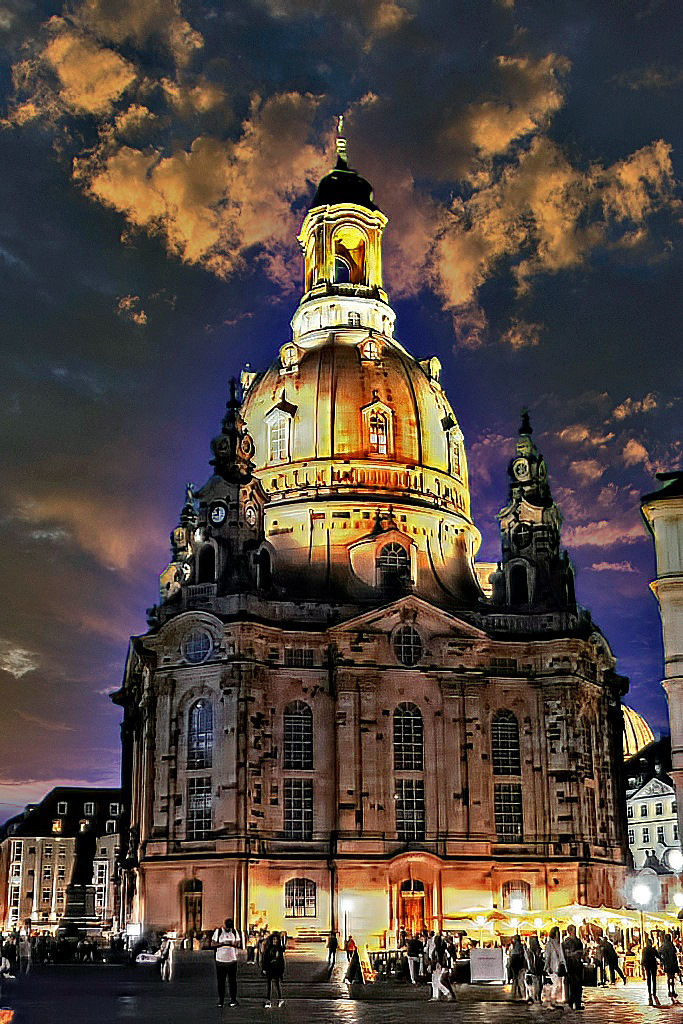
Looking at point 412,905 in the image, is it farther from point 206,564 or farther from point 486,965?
point 486,965

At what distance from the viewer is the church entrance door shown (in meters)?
72.0

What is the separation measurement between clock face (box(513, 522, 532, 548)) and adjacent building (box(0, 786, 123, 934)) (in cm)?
5310

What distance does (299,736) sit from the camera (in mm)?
75500

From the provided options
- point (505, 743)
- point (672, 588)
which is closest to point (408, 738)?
point (505, 743)

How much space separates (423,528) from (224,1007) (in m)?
49.6

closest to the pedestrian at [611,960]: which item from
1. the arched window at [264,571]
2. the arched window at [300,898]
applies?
the arched window at [300,898]

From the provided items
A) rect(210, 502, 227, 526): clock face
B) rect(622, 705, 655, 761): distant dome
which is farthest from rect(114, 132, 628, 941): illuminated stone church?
rect(622, 705, 655, 761): distant dome

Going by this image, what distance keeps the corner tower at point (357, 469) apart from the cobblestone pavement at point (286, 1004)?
101 feet

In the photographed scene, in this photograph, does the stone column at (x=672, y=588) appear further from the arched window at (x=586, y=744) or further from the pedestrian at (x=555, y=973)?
the arched window at (x=586, y=744)

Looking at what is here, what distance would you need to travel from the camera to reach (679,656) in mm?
47938

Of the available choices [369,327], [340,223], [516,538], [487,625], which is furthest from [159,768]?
[340,223]

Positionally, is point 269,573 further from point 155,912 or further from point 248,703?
point 155,912

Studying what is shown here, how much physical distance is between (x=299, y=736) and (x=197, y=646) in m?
7.30

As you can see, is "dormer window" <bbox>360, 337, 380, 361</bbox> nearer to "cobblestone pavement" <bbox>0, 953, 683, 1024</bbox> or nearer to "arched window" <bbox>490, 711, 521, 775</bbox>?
"arched window" <bbox>490, 711, 521, 775</bbox>
